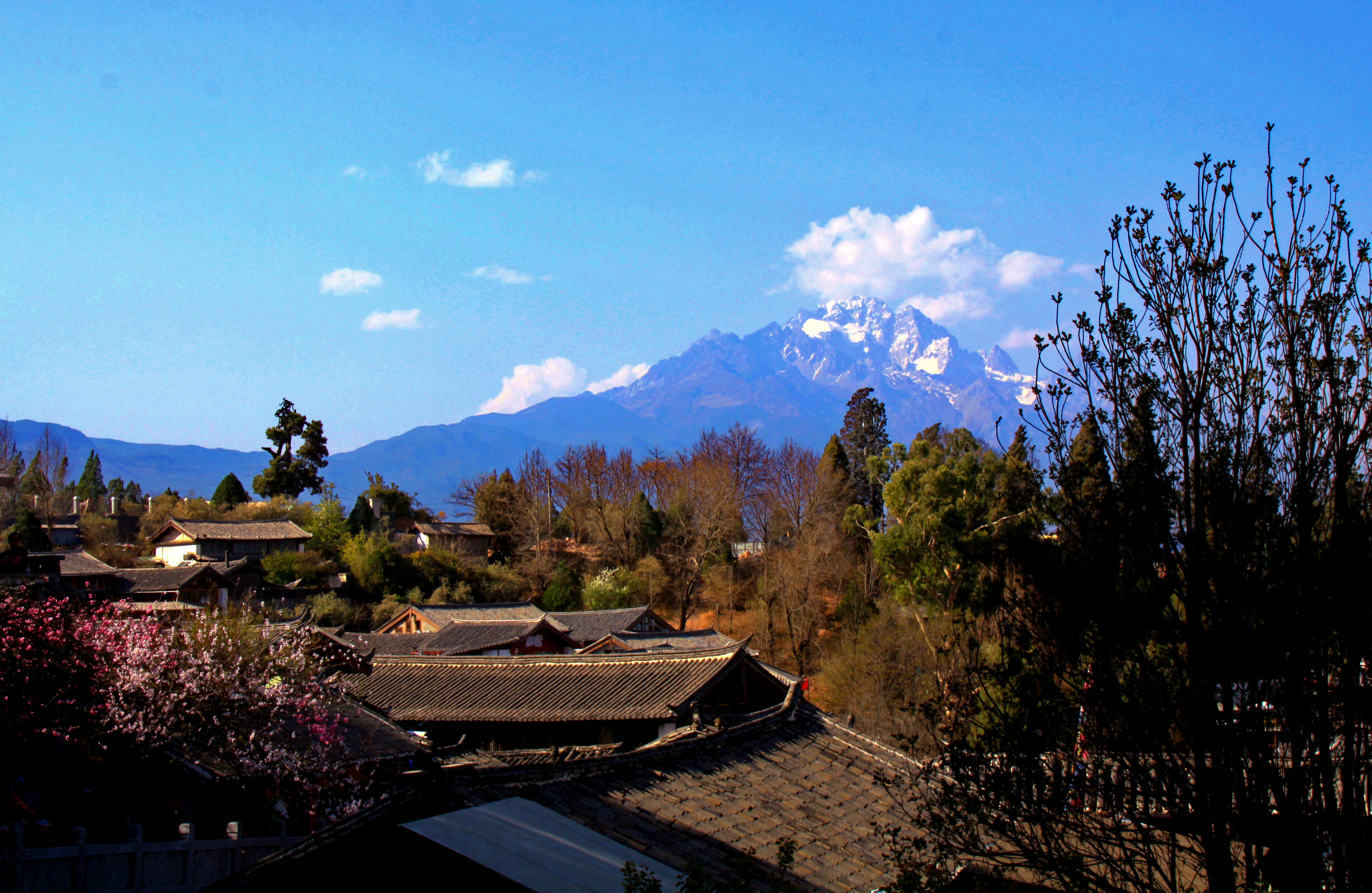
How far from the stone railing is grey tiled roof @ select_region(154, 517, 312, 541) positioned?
1836 inches

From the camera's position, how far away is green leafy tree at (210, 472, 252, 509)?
65438 mm

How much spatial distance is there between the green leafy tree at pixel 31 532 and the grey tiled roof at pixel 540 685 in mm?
27925

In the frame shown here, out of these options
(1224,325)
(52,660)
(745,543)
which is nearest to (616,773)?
(52,660)

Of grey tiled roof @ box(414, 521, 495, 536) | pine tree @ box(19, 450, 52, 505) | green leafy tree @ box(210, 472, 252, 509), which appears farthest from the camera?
pine tree @ box(19, 450, 52, 505)

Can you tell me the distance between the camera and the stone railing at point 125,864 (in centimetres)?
1038

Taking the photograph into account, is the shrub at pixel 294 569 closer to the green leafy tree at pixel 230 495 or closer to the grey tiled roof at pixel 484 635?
the green leafy tree at pixel 230 495

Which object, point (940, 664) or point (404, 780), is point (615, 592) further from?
point (404, 780)

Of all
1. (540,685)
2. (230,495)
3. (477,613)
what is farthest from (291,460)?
(540,685)

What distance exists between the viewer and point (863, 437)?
208 feet

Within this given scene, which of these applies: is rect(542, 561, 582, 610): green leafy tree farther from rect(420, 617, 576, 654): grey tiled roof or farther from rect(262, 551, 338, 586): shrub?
rect(262, 551, 338, 586): shrub

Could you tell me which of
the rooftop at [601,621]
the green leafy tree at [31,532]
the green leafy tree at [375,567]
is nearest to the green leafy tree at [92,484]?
the green leafy tree at [31,532]

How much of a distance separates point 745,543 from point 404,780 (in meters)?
49.7

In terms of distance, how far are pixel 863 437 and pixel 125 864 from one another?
55.9 metres

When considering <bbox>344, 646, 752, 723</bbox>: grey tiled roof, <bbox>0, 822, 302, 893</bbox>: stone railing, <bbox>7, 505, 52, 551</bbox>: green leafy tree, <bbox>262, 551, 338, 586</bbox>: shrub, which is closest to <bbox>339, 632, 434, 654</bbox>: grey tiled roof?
<bbox>344, 646, 752, 723</bbox>: grey tiled roof
